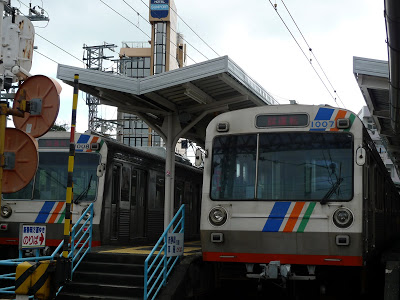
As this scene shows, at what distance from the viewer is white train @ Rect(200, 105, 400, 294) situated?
822 cm

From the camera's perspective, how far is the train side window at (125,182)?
42.7 feet

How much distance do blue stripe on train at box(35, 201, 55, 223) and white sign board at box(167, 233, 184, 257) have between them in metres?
3.50

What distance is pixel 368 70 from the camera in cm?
1184

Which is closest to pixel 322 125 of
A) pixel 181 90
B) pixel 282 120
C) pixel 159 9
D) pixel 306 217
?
pixel 282 120

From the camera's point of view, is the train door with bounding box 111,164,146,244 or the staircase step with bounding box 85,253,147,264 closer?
the staircase step with bounding box 85,253,147,264

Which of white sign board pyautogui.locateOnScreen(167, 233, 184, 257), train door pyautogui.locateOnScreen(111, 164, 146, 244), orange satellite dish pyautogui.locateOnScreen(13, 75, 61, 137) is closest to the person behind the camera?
orange satellite dish pyautogui.locateOnScreen(13, 75, 61, 137)

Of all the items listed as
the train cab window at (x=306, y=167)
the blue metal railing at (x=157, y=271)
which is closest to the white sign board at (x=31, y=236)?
the blue metal railing at (x=157, y=271)

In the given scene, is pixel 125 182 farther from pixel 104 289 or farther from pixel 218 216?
pixel 218 216

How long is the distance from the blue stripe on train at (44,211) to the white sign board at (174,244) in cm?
350

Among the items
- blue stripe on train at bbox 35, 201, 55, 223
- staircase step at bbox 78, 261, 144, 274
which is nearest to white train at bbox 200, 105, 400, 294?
staircase step at bbox 78, 261, 144, 274

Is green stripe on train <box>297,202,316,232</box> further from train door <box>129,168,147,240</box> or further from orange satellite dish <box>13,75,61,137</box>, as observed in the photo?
train door <box>129,168,147,240</box>

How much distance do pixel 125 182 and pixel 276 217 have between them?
5594mm

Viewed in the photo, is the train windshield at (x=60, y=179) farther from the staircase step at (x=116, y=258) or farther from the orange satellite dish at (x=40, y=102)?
the orange satellite dish at (x=40, y=102)

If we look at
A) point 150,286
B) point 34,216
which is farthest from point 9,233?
point 150,286
